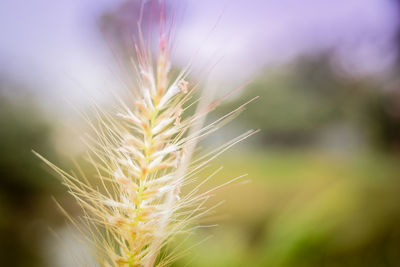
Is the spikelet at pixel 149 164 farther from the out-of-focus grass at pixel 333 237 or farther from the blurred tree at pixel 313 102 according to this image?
the blurred tree at pixel 313 102

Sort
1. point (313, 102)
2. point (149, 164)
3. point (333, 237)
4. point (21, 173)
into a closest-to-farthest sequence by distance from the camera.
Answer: point (149, 164), point (333, 237), point (21, 173), point (313, 102)

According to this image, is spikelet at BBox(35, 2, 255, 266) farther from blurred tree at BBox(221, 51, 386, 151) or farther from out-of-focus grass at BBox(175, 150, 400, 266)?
blurred tree at BBox(221, 51, 386, 151)

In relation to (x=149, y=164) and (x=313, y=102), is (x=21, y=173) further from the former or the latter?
(x=313, y=102)

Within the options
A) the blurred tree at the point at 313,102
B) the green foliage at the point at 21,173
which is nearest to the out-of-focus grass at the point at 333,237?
the green foliage at the point at 21,173

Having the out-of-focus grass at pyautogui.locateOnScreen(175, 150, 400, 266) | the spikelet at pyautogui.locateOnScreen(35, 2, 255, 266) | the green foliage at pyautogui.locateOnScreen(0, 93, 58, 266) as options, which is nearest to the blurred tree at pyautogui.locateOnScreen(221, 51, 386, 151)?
the green foliage at pyautogui.locateOnScreen(0, 93, 58, 266)

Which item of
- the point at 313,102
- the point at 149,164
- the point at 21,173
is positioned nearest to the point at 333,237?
the point at 149,164

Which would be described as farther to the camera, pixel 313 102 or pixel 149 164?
pixel 313 102

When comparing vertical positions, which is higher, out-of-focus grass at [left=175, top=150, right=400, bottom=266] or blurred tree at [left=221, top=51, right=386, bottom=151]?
out-of-focus grass at [left=175, top=150, right=400, bottom=266]

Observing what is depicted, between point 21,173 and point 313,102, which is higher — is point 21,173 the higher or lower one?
the higher one

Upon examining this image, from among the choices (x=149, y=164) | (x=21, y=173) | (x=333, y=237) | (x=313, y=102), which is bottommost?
(x=313, y=102)

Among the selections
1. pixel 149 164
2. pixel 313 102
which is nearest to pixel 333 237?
pixel 149 164

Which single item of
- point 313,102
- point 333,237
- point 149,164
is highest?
point 149,164

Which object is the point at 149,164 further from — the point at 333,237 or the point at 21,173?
the point at 21,173


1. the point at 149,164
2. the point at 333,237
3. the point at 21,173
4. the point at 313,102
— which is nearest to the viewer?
the point at 149,164
